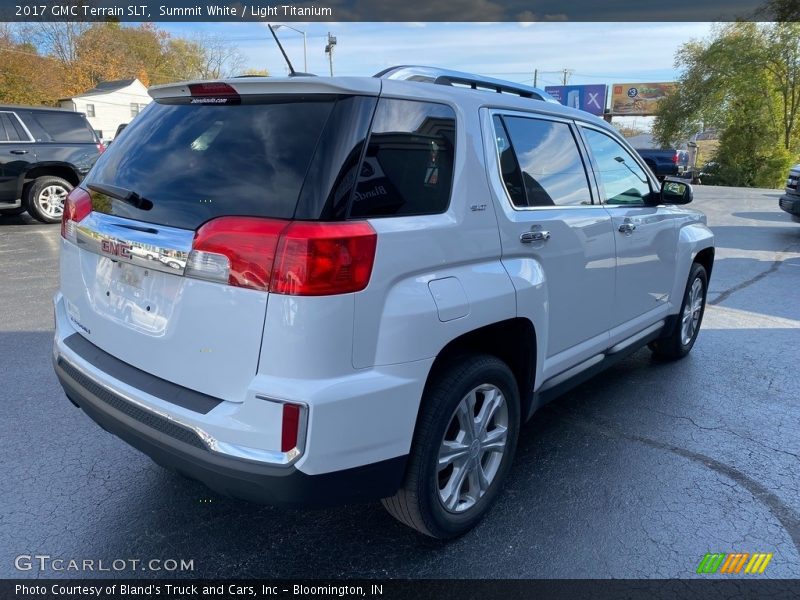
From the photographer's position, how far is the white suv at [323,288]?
196 centimetres

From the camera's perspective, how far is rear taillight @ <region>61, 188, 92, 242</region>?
261cm

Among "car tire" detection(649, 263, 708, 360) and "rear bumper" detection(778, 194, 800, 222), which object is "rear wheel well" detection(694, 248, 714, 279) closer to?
"car tire" detection(649, 263, 708, 360)

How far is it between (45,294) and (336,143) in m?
5.63

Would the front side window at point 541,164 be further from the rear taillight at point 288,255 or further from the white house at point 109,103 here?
the white house at point 109,103

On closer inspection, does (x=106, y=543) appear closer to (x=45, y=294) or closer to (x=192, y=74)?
(x=45, y=294)

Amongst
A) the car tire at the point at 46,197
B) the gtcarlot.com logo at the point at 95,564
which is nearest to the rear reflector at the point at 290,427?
the gtcarlot.com logo at the point at 95,564

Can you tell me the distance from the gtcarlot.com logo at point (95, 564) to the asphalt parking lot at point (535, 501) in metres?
0.03

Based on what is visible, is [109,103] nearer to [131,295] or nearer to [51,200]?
[51,200]

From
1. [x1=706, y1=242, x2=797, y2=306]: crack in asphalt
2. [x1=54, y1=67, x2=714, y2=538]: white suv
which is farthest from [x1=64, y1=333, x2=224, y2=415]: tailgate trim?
[x1=706, y1=242, x2=797, y2=306]: crack in asphalt

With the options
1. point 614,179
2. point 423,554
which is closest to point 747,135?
point 614,179

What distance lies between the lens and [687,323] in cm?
492

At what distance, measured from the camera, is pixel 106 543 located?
2.54 metres

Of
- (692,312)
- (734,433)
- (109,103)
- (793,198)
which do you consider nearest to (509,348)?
(734,433)

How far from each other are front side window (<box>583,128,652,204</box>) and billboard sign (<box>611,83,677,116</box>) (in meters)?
70.4
